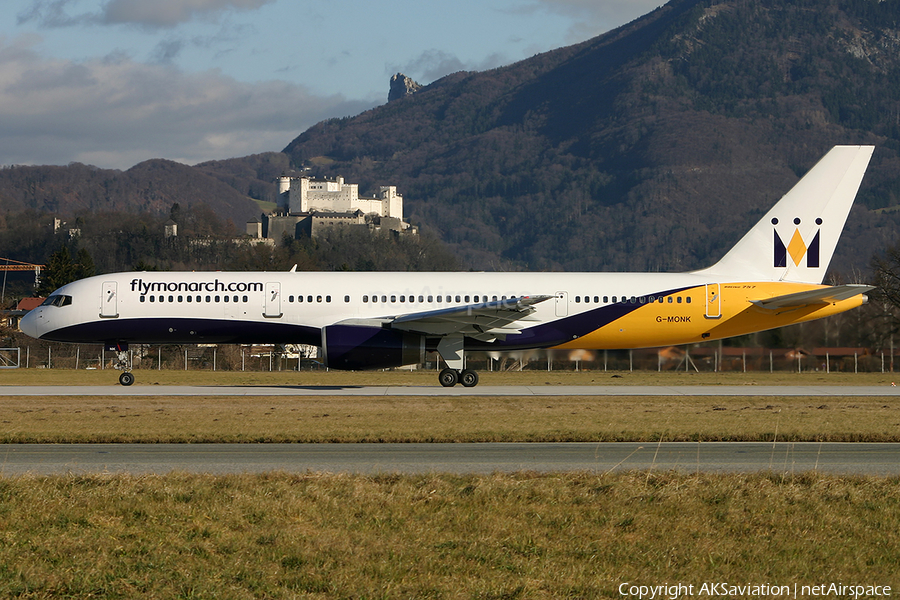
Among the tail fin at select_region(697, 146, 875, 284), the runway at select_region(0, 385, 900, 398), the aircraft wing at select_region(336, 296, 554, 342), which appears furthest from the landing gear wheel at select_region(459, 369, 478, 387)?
the tail fin at select_region(697, 146, 875, 284)

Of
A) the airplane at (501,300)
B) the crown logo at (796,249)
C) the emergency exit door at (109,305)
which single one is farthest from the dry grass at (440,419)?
the crown logo at (796,249)

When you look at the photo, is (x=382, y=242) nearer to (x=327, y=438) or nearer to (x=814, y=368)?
(x=814, y=368)

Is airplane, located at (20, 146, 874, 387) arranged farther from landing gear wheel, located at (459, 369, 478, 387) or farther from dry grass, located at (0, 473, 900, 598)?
dry grass, located at (0, 473, 900, 598)

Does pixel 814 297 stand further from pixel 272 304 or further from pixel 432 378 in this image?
pixel 272 304

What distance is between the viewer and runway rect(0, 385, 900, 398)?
29.2 meters

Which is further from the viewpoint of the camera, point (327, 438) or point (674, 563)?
point (327, 438)

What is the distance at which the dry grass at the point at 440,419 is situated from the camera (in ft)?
59.3

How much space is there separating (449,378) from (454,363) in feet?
1.97

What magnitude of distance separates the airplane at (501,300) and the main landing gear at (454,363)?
0.04 meters

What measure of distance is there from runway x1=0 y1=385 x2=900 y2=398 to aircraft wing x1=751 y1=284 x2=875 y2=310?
2.89m

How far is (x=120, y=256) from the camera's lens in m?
148

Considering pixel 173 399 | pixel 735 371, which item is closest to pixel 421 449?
pixel 173 399

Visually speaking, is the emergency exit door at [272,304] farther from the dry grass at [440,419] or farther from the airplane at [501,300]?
the dry grass at [440,419]

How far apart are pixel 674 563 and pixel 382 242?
149341mm
